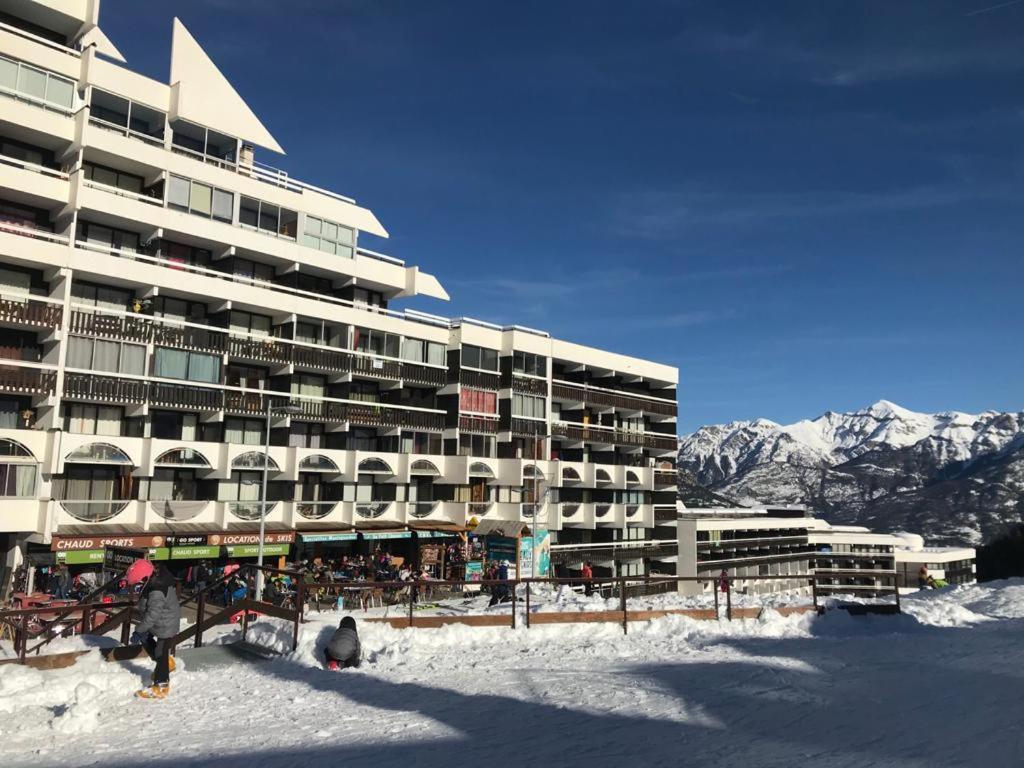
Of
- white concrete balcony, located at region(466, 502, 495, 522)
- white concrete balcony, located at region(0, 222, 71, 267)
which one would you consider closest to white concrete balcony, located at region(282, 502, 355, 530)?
white concrete balcony, located at region(466, 502, 495, 522)

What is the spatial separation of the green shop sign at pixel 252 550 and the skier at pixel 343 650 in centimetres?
2651

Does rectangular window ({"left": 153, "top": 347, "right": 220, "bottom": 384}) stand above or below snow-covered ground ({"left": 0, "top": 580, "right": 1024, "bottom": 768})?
above

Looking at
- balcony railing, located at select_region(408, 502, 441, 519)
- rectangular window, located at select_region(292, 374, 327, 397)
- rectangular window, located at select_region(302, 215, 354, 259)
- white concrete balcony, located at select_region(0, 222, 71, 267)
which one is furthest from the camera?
balcony railing, located at select_region(408, 502, 441, 519)

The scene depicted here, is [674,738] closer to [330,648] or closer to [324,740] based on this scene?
[324,740]

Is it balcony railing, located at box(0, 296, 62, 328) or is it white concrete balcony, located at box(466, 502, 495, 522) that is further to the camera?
white concrete balcony, located at box(466, 502, 495, 522)

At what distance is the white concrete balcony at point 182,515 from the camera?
35.7m

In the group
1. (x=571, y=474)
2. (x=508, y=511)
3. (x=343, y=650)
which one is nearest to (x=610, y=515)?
(x=571, y=474)

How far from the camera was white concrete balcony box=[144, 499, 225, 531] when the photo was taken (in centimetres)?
3572

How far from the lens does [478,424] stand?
172 feet

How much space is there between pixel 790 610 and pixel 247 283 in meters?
30.5

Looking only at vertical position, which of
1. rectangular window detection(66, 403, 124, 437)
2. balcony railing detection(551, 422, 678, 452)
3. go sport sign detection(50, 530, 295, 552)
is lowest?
go sport sign detection(50, 530, 295, 552)

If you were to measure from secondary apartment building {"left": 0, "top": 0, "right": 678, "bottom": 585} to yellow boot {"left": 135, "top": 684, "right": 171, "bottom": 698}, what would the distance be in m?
24.2

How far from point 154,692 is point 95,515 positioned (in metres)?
26.2

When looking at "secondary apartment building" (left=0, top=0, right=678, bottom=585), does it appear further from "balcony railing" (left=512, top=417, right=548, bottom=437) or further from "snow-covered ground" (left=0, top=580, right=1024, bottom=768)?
"snow-covered ground" (left=0, top=580, right=1024, bottom=768)
